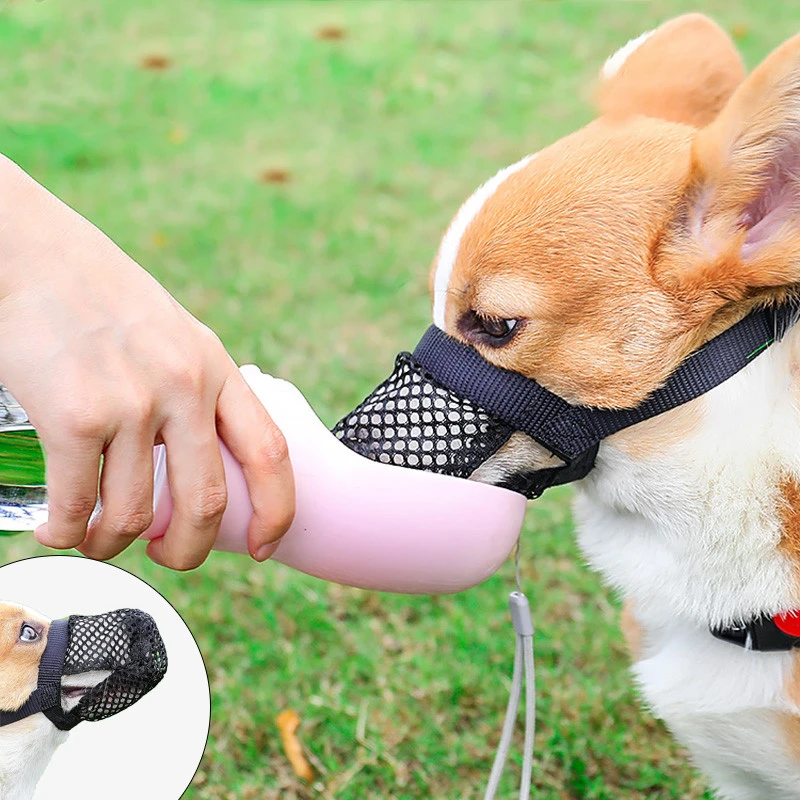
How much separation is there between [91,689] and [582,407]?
2.52ft

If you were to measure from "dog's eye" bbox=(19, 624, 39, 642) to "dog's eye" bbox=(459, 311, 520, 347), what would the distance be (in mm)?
712

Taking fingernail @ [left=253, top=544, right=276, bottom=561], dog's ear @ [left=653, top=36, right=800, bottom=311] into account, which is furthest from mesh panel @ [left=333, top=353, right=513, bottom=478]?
dog's ear @ [left=653, top=36, right=800, bottom=311]

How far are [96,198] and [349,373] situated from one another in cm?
165

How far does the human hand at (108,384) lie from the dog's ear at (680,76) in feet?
3.03

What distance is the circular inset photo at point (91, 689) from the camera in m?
1.47

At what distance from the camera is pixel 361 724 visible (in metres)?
2.39

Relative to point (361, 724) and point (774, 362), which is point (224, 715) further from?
point (774, 362)

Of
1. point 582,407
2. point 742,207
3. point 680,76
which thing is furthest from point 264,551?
point 680,76

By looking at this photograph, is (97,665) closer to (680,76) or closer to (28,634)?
(28,634)

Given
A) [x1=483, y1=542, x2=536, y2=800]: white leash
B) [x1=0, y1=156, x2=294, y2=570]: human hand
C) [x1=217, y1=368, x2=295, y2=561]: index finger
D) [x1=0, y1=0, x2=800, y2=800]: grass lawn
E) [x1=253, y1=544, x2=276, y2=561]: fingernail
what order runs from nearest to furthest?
[x1=0, y1=156, x2=294, y2=570]: human hand
[x1=217, y1=368, x2=295, y2=561]: index finger
[x1=253, y1=544, x2=276, y2=561]: fingernail
[x1=483, y1=542, x2=536, y2=800]: white leash
[x1=0, y1=0, x2=800, y2=800]: grass lawn

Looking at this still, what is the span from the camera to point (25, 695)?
1.46m

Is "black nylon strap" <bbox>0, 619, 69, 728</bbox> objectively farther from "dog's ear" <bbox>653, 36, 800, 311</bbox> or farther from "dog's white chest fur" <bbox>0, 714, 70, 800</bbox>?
"dog's ear" <bbox>653, 36, 800, 311</bbox>

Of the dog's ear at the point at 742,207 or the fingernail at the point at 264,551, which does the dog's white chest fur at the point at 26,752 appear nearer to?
the fingernail at the point at 264,551

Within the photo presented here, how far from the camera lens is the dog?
1.45 m
